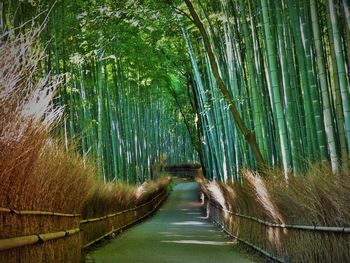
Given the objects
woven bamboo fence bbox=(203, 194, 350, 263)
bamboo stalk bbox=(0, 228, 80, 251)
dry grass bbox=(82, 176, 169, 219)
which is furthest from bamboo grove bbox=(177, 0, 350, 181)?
dry grass bbox=(82, 176, 169, 219)

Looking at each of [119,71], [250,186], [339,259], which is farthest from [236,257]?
[119,71]

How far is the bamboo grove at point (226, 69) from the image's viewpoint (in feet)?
19.2

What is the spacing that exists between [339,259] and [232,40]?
5755mm

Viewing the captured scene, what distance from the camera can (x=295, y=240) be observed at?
17.0 feet

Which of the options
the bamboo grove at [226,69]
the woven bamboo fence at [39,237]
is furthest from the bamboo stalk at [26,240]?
the bamboo grove at [226,69]

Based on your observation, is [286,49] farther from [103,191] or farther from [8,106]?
Result: [8,106]

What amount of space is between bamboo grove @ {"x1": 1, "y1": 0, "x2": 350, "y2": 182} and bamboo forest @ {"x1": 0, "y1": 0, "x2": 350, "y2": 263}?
0.10 ft

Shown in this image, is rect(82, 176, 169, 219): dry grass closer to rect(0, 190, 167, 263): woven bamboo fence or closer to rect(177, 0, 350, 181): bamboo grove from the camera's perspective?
rect(0, 190, 167, 263): woven bamboo fence

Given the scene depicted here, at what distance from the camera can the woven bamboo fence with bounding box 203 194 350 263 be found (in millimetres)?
4066

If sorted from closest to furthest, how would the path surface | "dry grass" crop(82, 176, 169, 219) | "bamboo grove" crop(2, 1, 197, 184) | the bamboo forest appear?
the bamboo forest < the path surface < "dry grass" crop(82, 176, 169, 219) < "bamboo grove" crop(2, 1, 197, 184)

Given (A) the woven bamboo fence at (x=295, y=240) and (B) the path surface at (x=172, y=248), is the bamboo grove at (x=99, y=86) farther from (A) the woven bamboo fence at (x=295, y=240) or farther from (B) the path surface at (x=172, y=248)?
(A) the woven bamboo fence at (x=295, y=240)

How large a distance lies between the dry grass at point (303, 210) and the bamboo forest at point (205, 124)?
0.7 inches

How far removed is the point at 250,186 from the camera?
22.0 feet

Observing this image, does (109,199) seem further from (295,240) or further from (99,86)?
(295,240)
